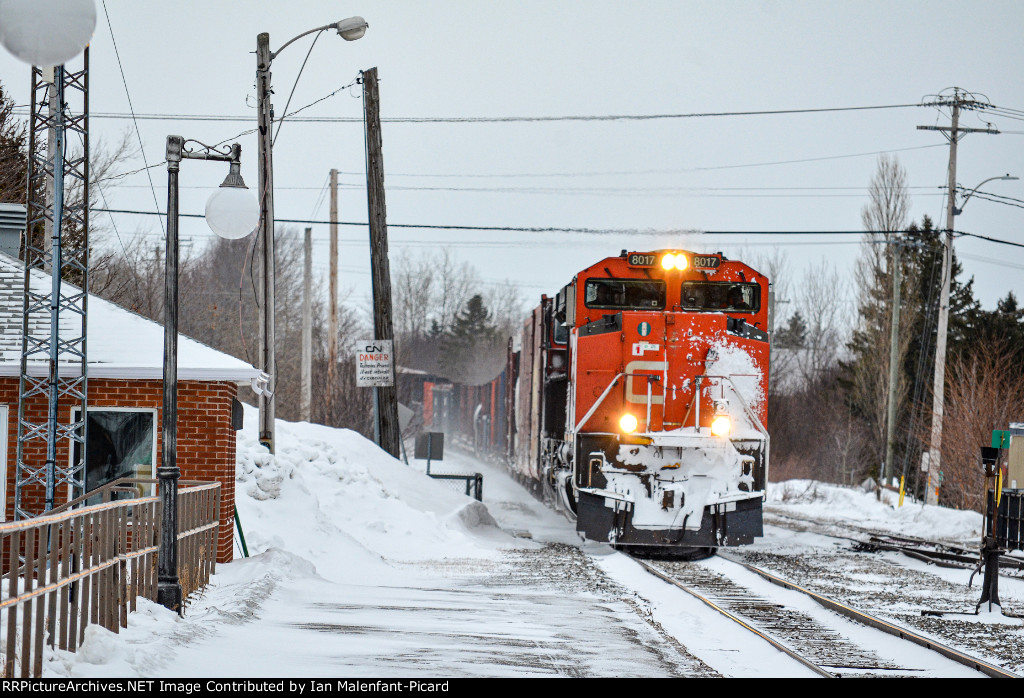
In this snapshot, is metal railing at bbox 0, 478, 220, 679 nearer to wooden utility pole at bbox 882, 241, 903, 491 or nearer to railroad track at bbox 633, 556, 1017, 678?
railroad track at bbox 633, 556, 1017, 678

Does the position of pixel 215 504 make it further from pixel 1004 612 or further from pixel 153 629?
pixel 1004 612

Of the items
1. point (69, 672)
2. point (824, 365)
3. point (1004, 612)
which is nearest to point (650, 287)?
point (1004, 612)

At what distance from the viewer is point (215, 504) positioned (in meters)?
13.0

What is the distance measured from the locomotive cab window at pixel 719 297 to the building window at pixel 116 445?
23.5 ft

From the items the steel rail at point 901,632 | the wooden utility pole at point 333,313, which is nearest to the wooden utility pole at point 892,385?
the wooden utility pole at point 333,313

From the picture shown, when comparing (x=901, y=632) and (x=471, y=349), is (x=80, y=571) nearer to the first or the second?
(x=901, y=632)

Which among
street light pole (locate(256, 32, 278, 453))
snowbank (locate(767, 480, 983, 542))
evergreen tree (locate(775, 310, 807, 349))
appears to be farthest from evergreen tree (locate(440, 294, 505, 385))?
street light pole (locate(256, 32, 278, 453))

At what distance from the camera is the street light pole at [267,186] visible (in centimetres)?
1739

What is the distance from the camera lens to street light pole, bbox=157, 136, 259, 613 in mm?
9953

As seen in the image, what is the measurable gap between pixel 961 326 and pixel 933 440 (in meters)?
13.4

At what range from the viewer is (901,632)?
10.5 metres

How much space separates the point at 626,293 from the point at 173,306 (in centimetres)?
742

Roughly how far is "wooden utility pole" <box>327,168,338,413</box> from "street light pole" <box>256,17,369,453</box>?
1150 centimetres

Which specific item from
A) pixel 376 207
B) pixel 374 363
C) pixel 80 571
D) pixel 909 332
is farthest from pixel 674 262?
pixel 909 332
